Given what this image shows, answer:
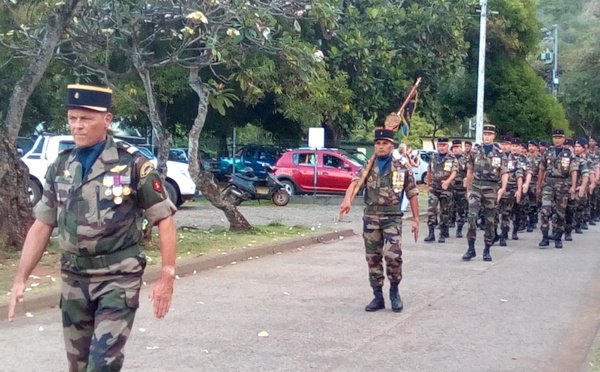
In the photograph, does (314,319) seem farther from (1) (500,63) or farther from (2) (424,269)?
(1) (500,63)

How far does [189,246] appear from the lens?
13.0 metres

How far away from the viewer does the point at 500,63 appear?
35688 mm

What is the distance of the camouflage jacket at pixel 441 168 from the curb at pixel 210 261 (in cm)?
195

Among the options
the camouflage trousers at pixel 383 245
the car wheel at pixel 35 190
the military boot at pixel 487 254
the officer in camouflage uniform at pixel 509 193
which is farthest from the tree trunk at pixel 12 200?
the officer in camouflage uniform at pixel 509 193

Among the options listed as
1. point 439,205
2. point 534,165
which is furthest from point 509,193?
point 534,165

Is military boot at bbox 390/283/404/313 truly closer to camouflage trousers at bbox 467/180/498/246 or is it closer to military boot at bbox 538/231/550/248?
camouflage trousers at bbox 467/180/498/246

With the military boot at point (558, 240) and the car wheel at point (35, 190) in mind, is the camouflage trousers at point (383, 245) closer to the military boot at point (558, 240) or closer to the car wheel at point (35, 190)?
the military boot at point (558, 240)

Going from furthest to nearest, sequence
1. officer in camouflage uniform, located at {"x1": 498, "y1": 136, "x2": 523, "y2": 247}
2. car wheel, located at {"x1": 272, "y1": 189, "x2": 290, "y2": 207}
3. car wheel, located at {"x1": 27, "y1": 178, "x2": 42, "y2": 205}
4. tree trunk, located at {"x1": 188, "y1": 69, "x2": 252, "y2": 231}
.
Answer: car wheel, located at {"x1": 272, "y1": 189, "x2": 290, "y2": 207}, car wheel, located at {"x1": 27, "y1": 178, "x2": 42, "y2": 205}, officer in camouflage uniform, located at {"x1": 498, "y1": 136, "x2": 523, "y2": 247}, tree trunk, located at {"x1": 188, "y1": 69, "x2": 252, "y2": 231}

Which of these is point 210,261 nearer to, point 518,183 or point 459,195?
point 518,183

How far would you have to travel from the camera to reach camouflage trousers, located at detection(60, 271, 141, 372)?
15.1 ft

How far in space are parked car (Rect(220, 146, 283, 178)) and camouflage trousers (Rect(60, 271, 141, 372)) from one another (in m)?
23.6

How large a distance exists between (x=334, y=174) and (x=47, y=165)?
9729mm

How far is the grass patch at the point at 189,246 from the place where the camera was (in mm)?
9781

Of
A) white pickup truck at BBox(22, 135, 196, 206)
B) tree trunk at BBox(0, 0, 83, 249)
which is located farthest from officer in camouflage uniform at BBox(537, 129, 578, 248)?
tree trunk at BBox(0, 0, 83, 249)
